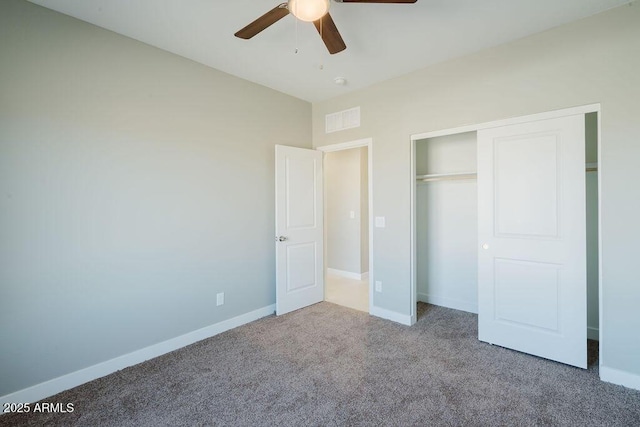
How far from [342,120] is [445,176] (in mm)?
1478

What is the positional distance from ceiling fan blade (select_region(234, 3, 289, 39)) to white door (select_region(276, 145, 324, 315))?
5.40 ft

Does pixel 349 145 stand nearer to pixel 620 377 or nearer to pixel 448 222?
pixel 448 222

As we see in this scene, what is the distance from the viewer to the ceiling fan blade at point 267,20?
1.74 meters

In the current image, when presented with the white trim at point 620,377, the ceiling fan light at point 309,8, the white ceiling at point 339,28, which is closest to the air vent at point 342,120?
the white ceiling at point 339,28

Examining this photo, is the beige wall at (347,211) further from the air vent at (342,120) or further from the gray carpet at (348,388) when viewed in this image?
the gray carpet at (348,388)

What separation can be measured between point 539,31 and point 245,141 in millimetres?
2897

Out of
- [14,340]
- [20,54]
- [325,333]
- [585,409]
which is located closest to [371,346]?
[325,333]

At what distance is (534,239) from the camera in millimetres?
2578

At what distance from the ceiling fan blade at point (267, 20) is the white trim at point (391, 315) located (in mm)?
3036

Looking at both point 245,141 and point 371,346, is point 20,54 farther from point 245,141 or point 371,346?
point 371,346

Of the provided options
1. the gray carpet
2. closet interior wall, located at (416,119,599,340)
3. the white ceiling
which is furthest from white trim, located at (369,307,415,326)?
the white ceiling

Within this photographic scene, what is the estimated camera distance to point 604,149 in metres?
2.23

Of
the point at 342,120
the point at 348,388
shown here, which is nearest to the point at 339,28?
the point at 342,120

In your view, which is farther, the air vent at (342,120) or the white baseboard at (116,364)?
the air vent at (342,120)
